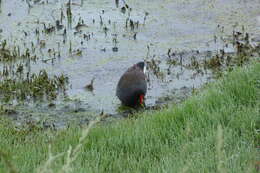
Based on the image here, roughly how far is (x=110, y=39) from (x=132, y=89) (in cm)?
247

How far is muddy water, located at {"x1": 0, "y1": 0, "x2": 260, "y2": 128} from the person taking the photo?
786 cm

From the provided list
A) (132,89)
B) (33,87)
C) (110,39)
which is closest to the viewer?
(132,89)

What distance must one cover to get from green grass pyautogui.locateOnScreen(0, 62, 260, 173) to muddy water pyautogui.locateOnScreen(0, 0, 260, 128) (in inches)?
74.4

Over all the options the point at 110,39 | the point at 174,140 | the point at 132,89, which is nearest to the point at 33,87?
the point at 132,89

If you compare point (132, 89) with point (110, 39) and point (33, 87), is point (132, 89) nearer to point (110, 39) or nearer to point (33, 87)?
point (33, 87)

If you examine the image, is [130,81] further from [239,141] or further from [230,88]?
[239,141]

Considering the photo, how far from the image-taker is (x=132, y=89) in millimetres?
7570

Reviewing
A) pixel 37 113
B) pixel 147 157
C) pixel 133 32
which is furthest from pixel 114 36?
pixel 147 157

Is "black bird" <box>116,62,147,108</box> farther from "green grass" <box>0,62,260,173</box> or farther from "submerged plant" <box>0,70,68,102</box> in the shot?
"green grass" <box>0,62,260,173</box>

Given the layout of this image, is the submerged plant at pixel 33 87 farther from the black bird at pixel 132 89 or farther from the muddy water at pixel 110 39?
the black bird at pixel 132 89

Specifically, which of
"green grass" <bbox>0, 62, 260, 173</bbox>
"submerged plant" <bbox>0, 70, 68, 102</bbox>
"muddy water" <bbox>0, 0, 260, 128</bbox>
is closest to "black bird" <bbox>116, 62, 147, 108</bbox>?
"muddy water" <bbox>0, 0, 260, 128</bbox>

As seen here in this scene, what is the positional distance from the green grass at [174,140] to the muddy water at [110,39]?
1.89 m

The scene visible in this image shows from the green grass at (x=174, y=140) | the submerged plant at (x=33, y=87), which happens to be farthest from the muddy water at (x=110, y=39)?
the green grass at (x=174, y=140)

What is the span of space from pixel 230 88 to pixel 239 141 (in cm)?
132
